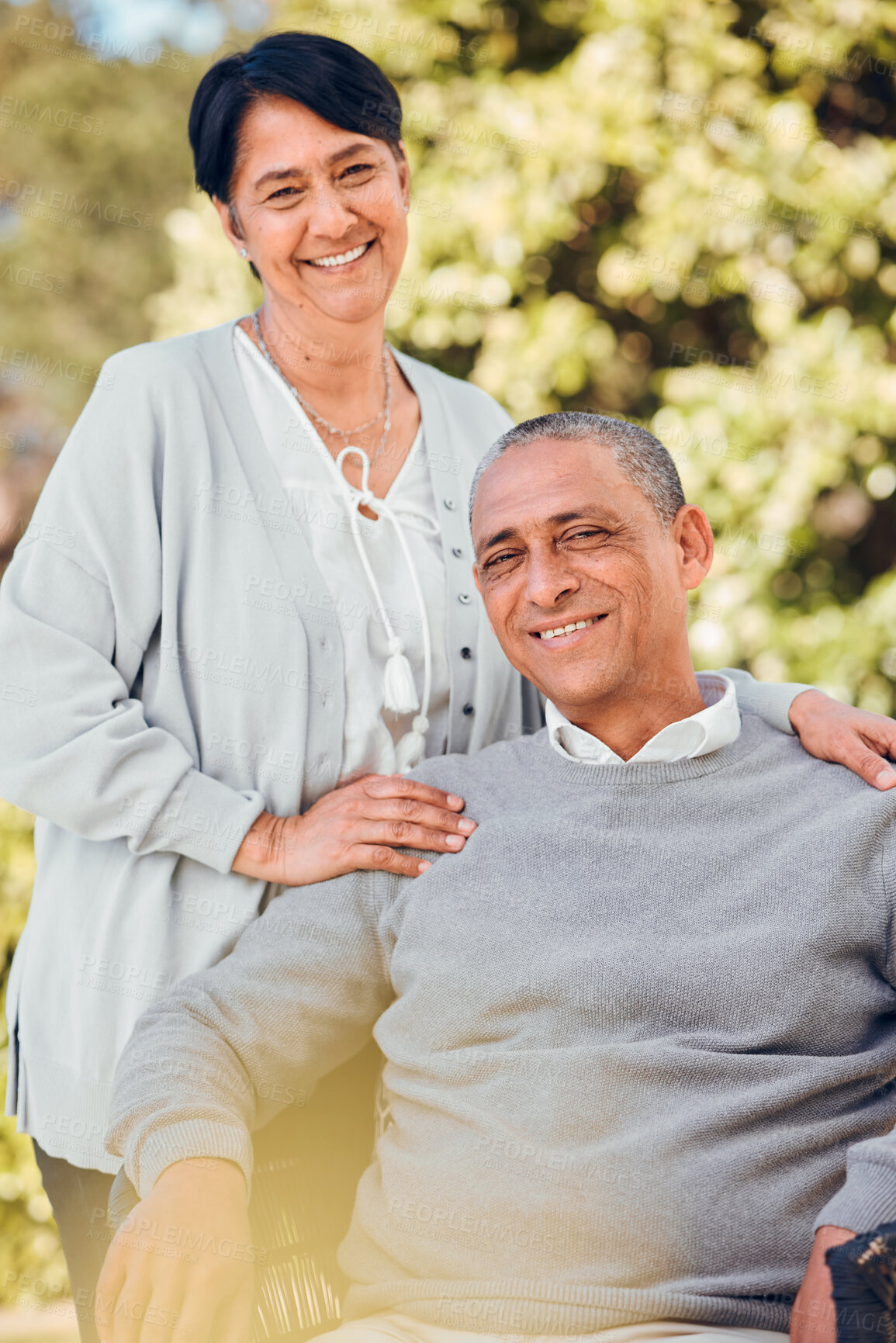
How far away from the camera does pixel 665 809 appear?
1812mm

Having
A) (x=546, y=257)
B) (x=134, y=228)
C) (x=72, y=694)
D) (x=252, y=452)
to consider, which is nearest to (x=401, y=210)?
(x=252, y=452)

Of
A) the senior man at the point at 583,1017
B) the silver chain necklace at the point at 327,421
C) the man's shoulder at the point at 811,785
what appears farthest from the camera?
the silver chain necklace at the point at 327,421

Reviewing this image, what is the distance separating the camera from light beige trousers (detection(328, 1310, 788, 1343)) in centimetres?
149

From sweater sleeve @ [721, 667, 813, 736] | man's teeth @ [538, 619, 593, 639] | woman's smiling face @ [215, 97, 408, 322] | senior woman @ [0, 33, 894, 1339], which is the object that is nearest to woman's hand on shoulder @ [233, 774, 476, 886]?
senior woman @ [0, 33, 894, 1339]

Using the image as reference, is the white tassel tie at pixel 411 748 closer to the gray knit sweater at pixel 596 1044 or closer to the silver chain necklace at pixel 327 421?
the gray knit sweater at pixel 596 1044

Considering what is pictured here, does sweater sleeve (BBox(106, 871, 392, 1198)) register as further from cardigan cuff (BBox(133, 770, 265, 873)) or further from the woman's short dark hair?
the woman's short dark hair

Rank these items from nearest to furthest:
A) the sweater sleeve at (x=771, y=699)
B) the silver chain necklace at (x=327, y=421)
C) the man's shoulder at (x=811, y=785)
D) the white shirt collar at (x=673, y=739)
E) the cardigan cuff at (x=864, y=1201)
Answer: the cardigan cuff at (x=864, y=1201) → the man's shoulder at (x=811, y=785) → the white shirt collar at (x=673, y=739) → the sweater sleeve at (x=771, y=699) → the silver chain necklace at (x=327, y=421)

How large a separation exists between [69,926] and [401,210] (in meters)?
1.38

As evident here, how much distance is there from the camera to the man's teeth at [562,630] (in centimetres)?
188

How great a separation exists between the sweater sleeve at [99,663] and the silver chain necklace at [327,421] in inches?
11.9

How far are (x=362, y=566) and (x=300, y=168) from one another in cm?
68

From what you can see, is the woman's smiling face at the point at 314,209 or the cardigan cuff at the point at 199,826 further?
the woman's smiling face at the point at 314,209

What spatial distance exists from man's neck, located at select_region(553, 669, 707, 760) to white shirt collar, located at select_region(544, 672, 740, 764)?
0.05ft

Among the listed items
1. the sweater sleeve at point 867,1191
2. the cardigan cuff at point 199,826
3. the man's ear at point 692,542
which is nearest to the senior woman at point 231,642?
the cardigan cuff at point 199,826
